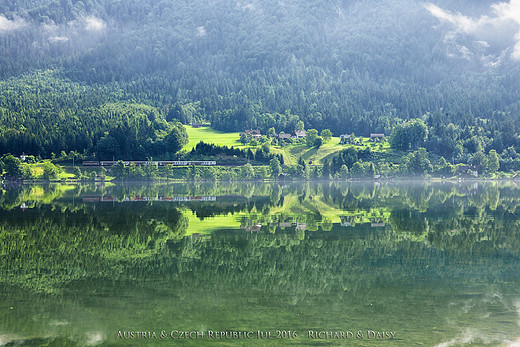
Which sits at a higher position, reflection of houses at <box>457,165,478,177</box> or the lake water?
reflection of houses at <box>457,165,478,177</box>

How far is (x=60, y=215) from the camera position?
53781mm

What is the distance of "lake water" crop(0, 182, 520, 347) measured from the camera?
18.8m

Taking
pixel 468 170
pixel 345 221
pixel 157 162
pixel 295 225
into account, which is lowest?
pixel 295 225

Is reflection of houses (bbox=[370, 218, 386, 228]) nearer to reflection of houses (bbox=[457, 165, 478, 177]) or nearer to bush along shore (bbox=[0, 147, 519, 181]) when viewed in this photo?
bush along shore (bbox=[0, 147, 519, 181])

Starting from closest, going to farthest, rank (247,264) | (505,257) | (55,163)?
(247,264) → (505,257) → (55,163)

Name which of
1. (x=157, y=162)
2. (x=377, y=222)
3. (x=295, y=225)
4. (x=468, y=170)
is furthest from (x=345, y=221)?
(x=468, y=170)

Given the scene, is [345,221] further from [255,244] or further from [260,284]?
[260,284]

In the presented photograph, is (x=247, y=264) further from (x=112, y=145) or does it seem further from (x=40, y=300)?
(x=112, y=145)

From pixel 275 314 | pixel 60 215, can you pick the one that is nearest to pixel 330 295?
pixel 275 314

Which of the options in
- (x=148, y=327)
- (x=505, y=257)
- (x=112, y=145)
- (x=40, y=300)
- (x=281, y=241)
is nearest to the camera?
(x=148, y=327)

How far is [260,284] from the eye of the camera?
982 inches

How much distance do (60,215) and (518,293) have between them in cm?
4260

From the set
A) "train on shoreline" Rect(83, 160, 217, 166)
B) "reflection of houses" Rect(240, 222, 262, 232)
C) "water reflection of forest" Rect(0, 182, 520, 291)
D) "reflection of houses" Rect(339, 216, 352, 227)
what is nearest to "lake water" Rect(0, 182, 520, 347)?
"water reflection of forest" Rect(0, 182, 520, 291)

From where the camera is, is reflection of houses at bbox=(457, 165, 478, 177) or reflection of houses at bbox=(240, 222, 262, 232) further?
reflection of houses at bbox=(457, 165, 478, 177)
